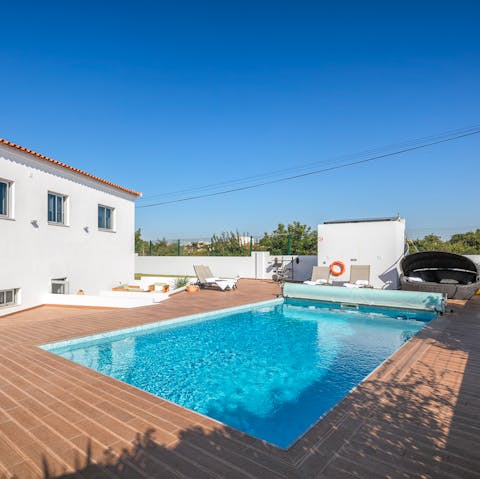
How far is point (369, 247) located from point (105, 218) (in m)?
11.5

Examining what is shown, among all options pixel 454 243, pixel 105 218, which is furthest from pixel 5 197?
pixel 454 243

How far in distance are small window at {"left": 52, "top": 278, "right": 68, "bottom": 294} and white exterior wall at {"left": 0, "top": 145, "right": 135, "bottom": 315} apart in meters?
0.18

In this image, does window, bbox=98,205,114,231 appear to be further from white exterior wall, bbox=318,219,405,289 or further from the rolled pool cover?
white exterior wall, bbox=318,219,405,289

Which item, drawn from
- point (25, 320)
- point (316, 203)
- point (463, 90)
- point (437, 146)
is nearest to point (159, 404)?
point (25, 320)

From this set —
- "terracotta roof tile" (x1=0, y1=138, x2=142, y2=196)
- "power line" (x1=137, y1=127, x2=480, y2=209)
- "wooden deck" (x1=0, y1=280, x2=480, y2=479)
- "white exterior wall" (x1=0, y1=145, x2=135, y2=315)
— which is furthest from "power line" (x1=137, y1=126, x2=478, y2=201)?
"wooden deck" (x1=0, y1=280, x2=480, y2=479)

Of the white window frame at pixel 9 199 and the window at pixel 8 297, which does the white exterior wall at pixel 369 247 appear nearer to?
the window at pixel 8 297

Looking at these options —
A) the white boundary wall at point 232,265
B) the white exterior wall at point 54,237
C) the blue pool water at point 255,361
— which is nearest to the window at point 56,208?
the white exterior wall at point 54,237

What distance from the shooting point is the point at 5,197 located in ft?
30.2

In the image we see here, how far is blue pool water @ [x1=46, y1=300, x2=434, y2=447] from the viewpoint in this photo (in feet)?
16.0

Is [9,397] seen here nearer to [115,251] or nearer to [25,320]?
[25,320]

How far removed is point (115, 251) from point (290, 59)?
36.6 feet

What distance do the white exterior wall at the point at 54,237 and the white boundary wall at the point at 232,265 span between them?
827 centimetres

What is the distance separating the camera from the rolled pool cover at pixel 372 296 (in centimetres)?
1024

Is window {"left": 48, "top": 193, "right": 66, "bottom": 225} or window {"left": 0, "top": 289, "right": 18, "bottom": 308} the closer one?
window {"left": 0, "top": 289, "right": 18, "bottom": 308}
